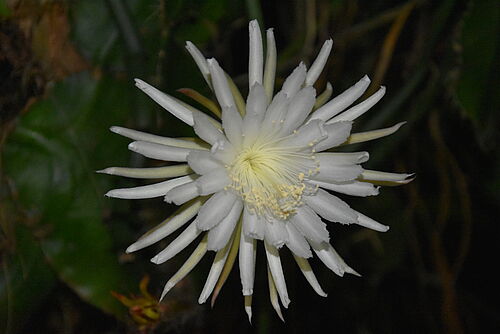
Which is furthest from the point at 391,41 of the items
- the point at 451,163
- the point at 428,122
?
the point at 451,163

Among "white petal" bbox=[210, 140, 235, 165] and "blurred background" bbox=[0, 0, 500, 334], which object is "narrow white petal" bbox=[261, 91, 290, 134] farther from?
"blurred background" bbox=[0, 0, 500, 334]

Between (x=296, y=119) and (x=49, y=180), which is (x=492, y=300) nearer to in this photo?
(x=296, y=119)

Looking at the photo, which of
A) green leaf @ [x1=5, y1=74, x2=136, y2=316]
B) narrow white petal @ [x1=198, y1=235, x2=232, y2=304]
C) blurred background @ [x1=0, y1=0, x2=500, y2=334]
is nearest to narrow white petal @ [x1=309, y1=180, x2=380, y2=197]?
narrow white petal @ [x1=198, y1=235, x2=232, y2=304]

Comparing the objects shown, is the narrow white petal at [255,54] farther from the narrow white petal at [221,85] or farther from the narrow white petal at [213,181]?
the narrow white petal at [213,181]

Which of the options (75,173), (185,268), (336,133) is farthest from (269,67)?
(75,173)

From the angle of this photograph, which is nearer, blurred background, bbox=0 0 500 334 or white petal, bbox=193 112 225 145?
white petal, bbox=193 112 225 145

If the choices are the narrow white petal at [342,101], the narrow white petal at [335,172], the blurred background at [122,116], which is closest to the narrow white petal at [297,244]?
the narrow white petal at [335,172]
